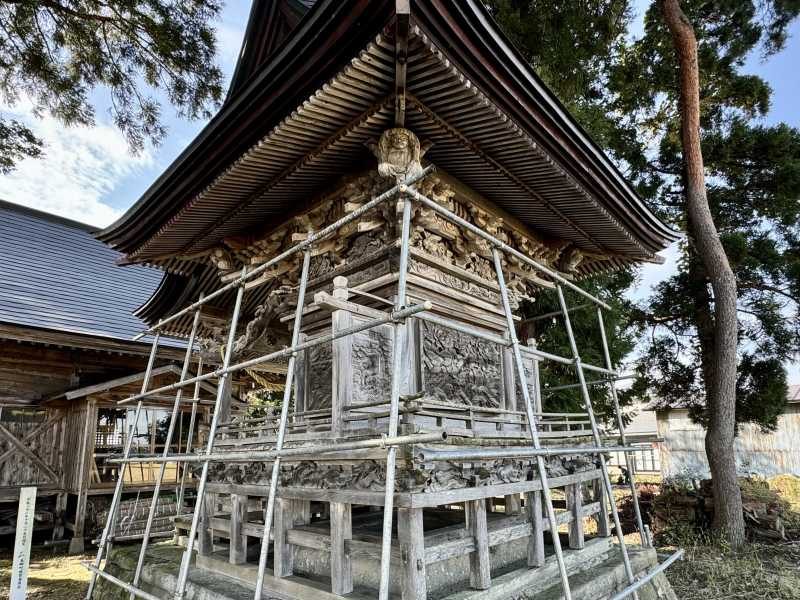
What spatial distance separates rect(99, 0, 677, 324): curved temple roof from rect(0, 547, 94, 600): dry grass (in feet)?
13.8

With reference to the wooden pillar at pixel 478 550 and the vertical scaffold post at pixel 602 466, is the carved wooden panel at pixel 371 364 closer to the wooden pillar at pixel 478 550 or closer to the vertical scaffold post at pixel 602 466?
the wooden pillar at pixel 478 550

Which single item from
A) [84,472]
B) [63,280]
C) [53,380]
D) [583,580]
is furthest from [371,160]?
[63,280]

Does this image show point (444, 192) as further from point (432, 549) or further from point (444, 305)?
point (432, 549)

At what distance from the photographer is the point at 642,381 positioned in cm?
963

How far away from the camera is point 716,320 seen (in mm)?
8156

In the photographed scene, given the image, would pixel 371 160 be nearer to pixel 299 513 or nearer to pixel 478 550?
pixel 299 513

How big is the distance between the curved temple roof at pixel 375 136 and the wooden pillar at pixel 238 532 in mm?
2712

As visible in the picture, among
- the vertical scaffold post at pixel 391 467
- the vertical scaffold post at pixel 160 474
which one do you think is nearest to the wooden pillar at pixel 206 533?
the vertical scaffold post at pixel 160 474

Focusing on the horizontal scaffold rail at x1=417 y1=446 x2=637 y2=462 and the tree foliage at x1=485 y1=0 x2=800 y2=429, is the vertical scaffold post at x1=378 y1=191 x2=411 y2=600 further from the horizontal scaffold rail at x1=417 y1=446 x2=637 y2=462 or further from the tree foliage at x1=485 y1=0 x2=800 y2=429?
the tree foliage at x1=485 y1=0 x2=800 y2=429

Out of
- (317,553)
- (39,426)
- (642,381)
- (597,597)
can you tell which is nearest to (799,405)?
(642,381)

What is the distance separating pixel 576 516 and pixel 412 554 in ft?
6.65

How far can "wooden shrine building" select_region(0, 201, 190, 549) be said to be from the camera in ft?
28.5

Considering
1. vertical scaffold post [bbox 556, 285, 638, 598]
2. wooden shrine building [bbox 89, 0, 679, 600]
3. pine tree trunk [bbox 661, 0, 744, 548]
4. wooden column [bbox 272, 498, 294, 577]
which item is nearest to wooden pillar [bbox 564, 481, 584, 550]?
wooden shrine building [bbox 89, 0, 679, 600]

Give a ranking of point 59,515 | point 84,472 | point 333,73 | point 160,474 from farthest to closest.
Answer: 1. point 59,515
2. point 84,472
3. point 160,474
4. point 333,73
